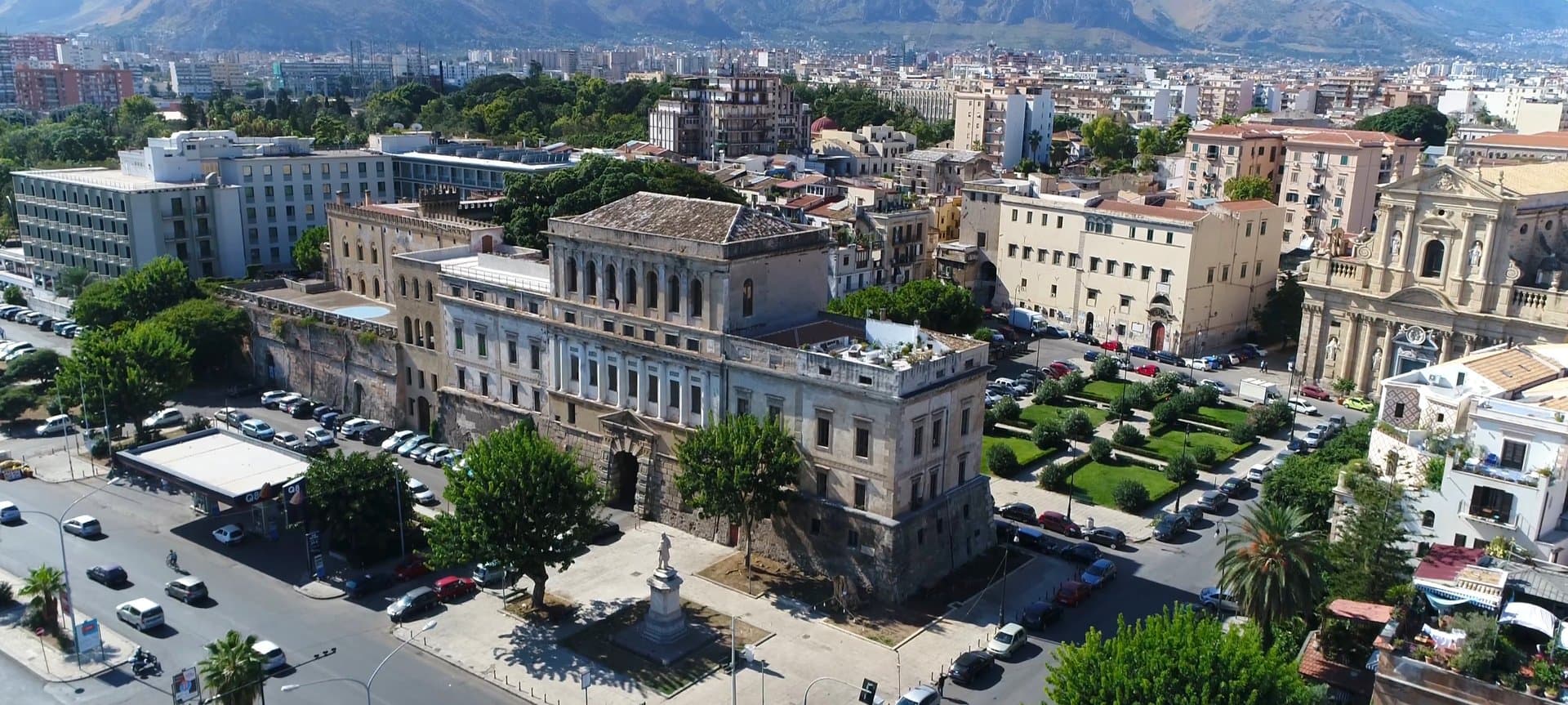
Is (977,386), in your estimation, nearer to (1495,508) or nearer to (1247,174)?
(1495,508)

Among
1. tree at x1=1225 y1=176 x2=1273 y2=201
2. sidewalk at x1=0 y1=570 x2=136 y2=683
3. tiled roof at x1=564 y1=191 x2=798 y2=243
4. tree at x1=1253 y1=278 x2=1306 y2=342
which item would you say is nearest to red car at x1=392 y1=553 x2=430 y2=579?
sidewalk at x1=0 y1=570 x2=136 y2=683

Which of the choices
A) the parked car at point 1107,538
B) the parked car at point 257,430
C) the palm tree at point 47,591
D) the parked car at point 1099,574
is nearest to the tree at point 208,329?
the parked car at point 257,430

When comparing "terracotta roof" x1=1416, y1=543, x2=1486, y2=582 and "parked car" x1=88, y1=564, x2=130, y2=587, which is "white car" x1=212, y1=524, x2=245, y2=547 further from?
"terracotta roof" x1=1416, y1=543, x2=1486, y2=582

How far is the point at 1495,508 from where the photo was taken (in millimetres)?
41469

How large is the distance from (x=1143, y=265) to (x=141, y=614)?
72.5 metres

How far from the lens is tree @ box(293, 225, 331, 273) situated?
3716 inches

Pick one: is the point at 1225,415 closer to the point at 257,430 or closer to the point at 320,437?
the point at 320,437

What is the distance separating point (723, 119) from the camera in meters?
172

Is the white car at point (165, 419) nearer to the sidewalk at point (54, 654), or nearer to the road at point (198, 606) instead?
the road at point (198, 606)

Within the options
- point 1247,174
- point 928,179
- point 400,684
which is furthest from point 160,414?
point 1247,174

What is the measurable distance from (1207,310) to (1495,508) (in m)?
50.8

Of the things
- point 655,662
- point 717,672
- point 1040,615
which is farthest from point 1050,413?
point 655,662

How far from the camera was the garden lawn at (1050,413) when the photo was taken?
239 ft

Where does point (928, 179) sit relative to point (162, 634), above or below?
above
